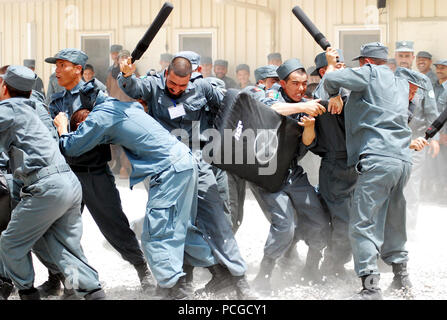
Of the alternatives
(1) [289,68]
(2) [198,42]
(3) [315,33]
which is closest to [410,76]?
(3) [315,33]

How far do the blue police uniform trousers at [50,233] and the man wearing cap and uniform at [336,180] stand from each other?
2.10m

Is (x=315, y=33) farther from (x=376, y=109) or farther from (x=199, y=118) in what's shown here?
(x=199, y=118)

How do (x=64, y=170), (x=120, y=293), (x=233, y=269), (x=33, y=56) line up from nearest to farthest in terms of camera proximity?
(x=64, y=170), (x=233, y=269), (x=120, y=293), (x=33, y=56)

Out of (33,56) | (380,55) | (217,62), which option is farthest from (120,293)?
(33,56)

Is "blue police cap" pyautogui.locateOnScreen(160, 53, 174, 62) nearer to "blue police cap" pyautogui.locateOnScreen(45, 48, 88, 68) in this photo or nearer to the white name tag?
"blue police cap" pyautogui.locateOnScreen(45, 48, 88, 68)

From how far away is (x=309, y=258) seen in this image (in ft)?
20.1

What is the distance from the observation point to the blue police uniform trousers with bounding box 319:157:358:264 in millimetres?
6059

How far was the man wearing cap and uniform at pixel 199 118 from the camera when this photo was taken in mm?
Answer: 5504

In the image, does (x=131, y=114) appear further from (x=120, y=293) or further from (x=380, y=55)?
(x=380, y=55)

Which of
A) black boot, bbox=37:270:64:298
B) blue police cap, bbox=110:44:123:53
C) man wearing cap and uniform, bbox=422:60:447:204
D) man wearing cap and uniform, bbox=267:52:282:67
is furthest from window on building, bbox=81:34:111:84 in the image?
black boot, bbox=37:270:64:298

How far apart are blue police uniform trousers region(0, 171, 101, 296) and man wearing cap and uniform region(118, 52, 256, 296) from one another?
3.11 feet

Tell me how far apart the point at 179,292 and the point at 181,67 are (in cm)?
170

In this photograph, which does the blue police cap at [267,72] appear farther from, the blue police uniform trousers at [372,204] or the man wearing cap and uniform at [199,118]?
the blue police uniform trousers at [372,204]
